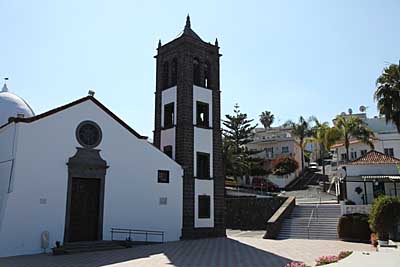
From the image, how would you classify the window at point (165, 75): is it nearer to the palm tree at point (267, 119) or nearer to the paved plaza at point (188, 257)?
the paved plaza at point (188, 257)

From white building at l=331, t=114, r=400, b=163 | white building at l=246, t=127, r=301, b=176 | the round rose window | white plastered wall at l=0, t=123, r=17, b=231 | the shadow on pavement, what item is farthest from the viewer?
white building at l=246, t=127, r=301, b=176

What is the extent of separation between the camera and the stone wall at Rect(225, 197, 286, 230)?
3241 centimetres

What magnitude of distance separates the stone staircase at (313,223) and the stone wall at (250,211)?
8.49 ft

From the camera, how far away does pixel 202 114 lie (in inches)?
1111

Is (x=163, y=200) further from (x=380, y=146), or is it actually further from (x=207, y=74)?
(x=380, y=146)

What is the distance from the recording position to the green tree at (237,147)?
46.6 m

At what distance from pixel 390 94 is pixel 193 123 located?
511 inches

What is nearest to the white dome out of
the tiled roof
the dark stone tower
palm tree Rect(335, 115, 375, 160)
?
the dark stone tower

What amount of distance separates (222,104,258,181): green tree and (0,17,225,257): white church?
18153 mm

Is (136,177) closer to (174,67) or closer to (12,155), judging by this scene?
(12,155)

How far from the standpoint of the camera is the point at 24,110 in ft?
87.7

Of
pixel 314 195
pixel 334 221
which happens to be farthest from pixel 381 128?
pixel 334 221

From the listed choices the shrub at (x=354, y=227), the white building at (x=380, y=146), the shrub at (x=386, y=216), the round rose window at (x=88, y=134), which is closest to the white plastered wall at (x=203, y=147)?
the round rose window at (x=88, y=134)

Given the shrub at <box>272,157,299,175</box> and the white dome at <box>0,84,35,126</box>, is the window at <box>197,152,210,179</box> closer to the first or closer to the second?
the white dome at <box>0,84,35,126</box>
